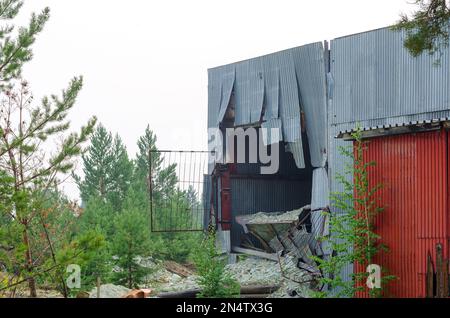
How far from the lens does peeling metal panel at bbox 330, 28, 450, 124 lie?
76.4 feet

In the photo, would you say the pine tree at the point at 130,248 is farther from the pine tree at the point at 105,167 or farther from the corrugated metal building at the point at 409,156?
the pine tree at the point at 105,167

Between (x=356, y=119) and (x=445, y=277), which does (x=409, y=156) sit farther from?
(x=356, y=119)

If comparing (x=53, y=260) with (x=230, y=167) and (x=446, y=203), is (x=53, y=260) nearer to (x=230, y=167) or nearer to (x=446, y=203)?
(x=446, y=203)

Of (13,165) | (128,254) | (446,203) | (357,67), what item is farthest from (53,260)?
(128,254)

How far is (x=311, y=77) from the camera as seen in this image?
2705 cm

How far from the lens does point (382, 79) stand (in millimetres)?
24484

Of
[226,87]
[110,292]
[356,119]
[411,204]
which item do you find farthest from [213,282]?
[226,87]

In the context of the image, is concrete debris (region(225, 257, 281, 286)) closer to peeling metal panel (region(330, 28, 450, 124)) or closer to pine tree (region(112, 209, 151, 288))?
pine tree (region(112, 209, 151, 288))

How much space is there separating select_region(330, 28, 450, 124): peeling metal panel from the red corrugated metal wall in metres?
3.83

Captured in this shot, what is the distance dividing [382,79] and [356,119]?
137cm

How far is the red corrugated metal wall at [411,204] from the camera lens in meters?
19.0

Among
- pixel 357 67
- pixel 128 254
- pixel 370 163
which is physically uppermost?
pixel 357 67
